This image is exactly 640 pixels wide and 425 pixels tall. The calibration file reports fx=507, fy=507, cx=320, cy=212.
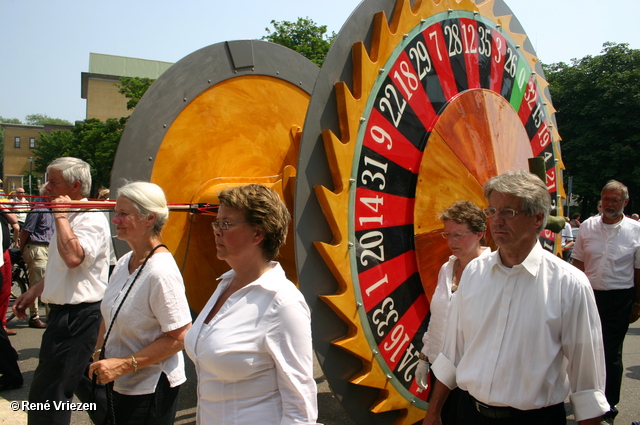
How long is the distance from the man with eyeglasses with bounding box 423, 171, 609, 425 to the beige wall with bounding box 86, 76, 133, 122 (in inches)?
2061

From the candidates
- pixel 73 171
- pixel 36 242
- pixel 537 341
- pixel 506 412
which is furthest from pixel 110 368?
pixel 36 242

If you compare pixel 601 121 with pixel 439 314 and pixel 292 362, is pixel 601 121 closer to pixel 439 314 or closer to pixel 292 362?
pixel 439 314

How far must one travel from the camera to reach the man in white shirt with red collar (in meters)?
2.76

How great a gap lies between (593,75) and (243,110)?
1217 inches

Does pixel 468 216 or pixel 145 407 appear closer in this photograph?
pixel 145 407

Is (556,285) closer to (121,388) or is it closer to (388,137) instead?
(388,137)

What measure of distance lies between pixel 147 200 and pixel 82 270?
3.12 feet

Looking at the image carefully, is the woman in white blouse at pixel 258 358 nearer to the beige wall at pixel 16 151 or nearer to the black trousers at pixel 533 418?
the black trousers at pixel 533 418

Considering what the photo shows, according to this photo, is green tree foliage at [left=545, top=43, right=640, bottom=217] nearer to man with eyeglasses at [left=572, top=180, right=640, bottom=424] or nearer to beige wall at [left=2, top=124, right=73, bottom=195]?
man with eyeglasses at [left=572, top=180, right=640, bottom=424]

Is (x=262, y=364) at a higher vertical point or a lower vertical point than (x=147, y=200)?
lower

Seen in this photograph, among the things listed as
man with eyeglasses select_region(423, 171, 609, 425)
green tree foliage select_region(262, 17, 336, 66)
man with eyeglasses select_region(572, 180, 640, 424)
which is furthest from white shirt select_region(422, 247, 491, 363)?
green tree foliage select_region(262, 17, 336, 66)

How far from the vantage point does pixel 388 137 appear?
2.99 metres

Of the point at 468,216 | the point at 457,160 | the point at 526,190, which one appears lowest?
the point at 468,216

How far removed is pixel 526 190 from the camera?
188 cm
